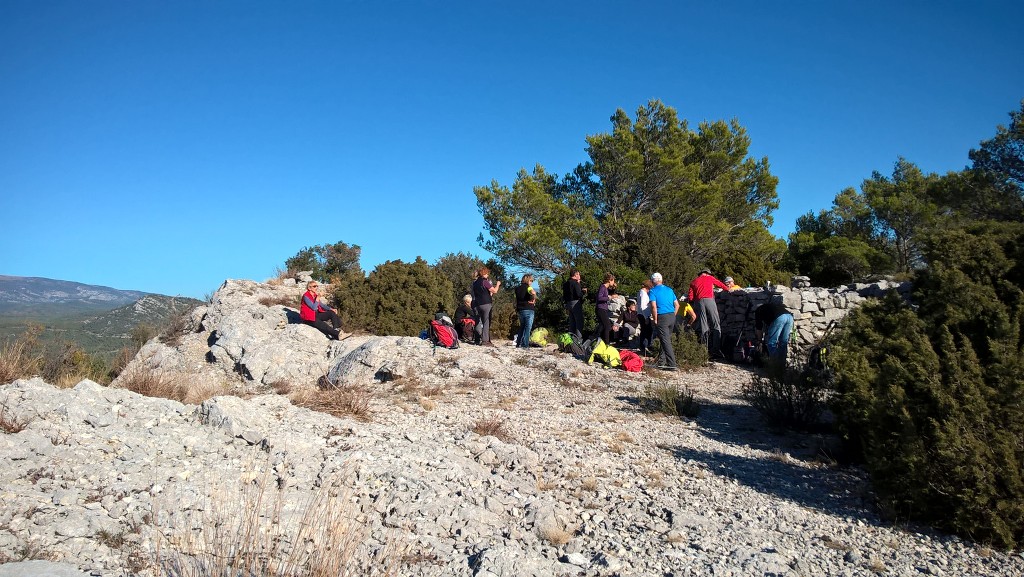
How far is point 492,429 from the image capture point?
18.9ft

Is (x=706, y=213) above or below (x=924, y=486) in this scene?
above

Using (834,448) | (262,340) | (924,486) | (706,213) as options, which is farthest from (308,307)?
(706,213)

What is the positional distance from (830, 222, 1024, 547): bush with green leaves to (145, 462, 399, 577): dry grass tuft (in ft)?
10.8

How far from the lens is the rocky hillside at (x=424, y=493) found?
2.78m

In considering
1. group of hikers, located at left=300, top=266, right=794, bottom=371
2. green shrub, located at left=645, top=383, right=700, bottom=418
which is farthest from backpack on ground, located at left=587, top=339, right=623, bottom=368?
green shrub, located at left=645, top=383, right=700, bottom=418

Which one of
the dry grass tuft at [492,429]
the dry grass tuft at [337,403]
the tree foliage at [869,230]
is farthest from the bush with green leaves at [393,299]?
the tree foliage at [869,230]

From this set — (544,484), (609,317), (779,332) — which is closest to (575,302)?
(609,317)

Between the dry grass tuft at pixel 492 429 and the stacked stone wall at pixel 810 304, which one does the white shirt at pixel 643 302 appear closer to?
the stacked stone wall at pixel 810 304

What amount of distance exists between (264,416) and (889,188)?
3167cm

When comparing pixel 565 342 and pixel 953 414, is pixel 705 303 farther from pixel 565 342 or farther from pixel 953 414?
pixel 953 414

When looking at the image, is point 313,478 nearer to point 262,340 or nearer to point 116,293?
point 262,340

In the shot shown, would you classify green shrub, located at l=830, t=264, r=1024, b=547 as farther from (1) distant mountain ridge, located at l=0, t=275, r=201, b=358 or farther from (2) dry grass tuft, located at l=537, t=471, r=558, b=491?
(1) distant mountain ridge, located at l=0, t=275, r=201, b=358

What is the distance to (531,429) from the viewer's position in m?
6.08

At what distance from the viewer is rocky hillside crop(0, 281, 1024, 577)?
9.12ft
